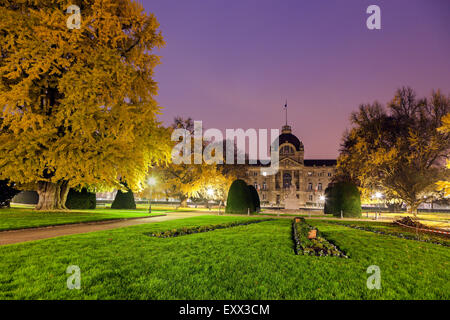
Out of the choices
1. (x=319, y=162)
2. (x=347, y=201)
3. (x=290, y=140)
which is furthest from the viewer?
(x=319, y=162)

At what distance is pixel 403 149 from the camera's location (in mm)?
32969

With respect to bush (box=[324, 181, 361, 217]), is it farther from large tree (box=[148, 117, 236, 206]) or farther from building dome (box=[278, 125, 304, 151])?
building dome (box=[278, 125, 304, 151])

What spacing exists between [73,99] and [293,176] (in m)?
83.1

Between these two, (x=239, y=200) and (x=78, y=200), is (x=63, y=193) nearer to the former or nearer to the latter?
(x=78, y=200)

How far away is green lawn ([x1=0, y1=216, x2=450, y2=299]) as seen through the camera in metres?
4.46

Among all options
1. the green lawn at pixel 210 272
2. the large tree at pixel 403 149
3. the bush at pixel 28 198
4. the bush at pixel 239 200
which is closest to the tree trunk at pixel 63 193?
the green lawn at pixel 210 272

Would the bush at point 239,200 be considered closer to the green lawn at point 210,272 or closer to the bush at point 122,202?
the bush at point 122,202

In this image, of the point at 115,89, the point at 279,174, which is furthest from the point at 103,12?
the point at 279,174

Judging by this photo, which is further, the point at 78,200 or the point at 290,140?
the point at 290,140

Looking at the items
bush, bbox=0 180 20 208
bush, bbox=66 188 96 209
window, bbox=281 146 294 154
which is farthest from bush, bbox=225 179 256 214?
window, bbox=281 146 294 154

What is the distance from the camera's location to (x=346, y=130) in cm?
4388

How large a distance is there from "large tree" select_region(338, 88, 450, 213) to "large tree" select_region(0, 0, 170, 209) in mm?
27947

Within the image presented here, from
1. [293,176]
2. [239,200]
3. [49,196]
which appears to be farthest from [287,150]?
[49,196]
